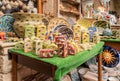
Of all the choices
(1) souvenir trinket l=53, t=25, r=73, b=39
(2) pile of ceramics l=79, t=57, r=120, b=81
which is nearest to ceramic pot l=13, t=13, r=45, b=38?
(1) souvenir trinket l=53, t=25, r=73, b=39

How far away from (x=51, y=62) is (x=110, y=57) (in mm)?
1278

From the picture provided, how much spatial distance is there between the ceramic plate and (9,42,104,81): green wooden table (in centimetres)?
82

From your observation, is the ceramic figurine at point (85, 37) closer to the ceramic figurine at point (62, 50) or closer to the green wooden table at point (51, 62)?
the green wooden table at point (51, 62)

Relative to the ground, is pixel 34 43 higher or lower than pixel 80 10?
lower

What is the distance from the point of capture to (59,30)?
57.1 inches

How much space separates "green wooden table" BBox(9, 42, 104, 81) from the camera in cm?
82

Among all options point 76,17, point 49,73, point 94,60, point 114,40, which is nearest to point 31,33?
point 49,73

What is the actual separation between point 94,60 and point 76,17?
1.11 metres

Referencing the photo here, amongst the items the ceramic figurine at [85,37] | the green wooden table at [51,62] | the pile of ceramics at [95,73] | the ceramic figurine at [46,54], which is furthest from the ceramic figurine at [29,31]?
the pile of ceramics at [95,73]

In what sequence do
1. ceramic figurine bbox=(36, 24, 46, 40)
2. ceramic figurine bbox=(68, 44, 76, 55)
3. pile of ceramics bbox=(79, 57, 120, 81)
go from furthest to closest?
1. pile of ceramics bbox=(79, 57, 120, 81)
2. ceramic figurine bbox=(36, 24, 46, 40)
3. ceramic figurine bbox=(68, 44, 76, 55)

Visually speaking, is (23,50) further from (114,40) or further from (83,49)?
(114,40)

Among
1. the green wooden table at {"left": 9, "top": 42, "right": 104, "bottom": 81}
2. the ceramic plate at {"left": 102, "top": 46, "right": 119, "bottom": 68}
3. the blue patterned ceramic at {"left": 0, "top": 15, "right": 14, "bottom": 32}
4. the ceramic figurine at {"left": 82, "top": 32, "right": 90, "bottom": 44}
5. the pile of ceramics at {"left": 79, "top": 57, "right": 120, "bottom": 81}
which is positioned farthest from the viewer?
the ceramic plate at {"left": 102, "top": 46, "right": 119, "bottom": 68}

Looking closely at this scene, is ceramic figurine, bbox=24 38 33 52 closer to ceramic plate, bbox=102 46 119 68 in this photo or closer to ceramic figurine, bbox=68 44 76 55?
ceramic figurine, bbox=68 44 76 55

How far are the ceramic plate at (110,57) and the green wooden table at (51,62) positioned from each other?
0.82m
